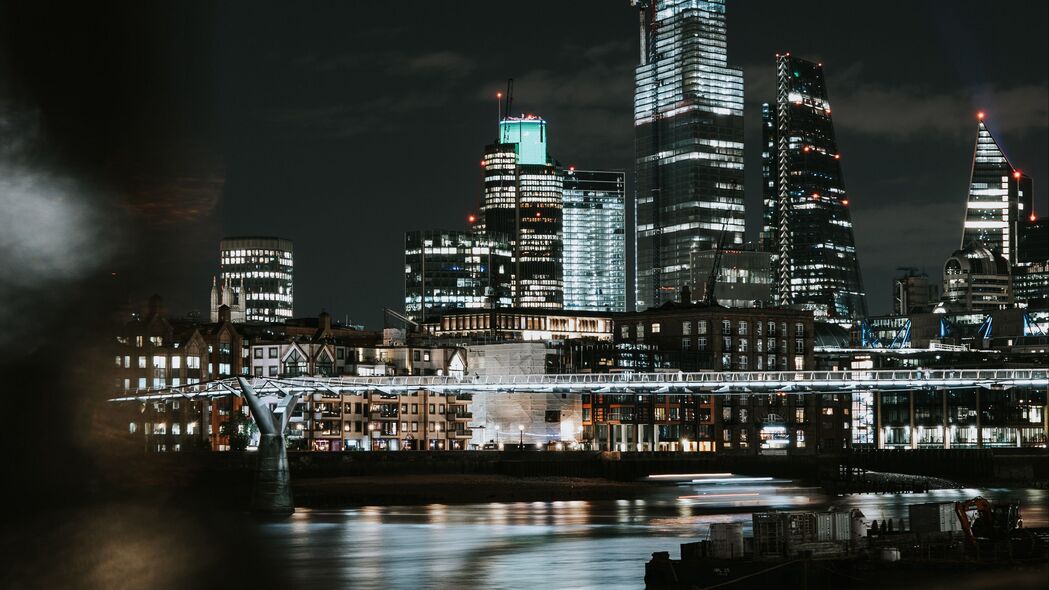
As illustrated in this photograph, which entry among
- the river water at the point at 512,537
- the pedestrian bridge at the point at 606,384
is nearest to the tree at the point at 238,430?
the pedestrian bridge at the point at 606,384

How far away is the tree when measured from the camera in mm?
169625

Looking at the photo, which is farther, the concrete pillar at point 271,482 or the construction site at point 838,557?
the concrete pillar at point 271,482

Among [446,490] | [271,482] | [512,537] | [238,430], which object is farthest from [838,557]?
[238,430]

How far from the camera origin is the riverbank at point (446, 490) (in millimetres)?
129500

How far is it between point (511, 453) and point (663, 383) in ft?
170

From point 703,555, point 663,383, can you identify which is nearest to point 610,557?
point 703,555

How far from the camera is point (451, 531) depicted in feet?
311

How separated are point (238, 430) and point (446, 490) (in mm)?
52472

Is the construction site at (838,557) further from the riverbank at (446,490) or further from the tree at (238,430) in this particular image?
the tree at (238,430)

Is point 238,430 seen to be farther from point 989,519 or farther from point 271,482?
point 989,519

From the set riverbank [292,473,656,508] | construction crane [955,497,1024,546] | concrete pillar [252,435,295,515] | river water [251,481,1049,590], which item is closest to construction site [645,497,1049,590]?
construction crane [955,497,1024,546]

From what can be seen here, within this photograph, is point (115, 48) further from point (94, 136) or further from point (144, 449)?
point (144, 449)

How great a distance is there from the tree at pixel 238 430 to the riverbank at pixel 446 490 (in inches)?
1014

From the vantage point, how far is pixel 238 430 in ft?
599
